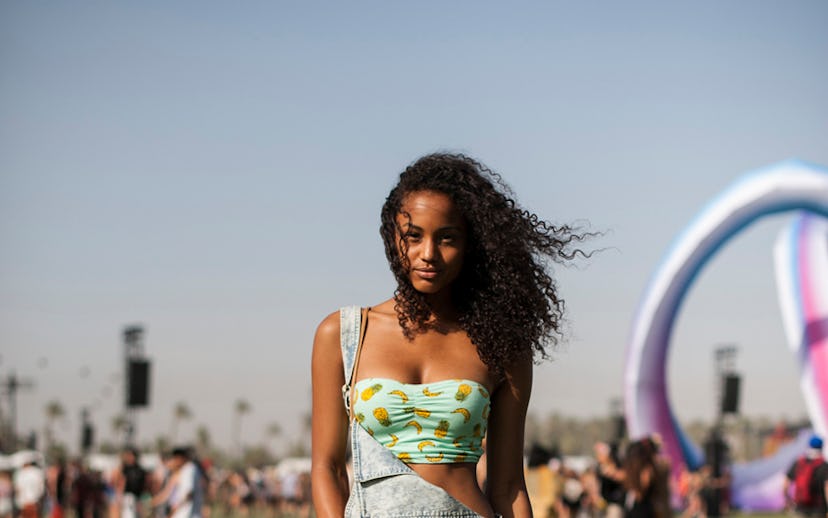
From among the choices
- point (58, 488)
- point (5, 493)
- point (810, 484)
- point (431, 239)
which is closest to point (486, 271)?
point (431, 239)

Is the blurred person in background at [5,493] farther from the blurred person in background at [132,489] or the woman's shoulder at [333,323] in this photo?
the woman's shoulder at [333,323]

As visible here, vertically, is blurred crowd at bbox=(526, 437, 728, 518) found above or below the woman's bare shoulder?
below

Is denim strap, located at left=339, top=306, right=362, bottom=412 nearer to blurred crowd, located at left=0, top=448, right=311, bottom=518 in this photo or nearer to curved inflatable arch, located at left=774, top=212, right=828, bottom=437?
blurred crowd, located at left=0, top=448, right=311, bottom=518

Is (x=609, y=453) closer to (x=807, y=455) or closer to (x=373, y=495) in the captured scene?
(x=807, y=455)

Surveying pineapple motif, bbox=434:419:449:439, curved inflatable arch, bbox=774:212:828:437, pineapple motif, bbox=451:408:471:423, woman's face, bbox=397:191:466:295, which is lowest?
pineapple motif, bbox=434:419:449:439

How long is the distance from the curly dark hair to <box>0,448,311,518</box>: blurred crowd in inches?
404

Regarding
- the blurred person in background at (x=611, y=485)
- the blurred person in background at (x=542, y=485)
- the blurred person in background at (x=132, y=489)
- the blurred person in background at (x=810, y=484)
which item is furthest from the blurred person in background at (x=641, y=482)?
the blurred person in background at (x=132, y=489)

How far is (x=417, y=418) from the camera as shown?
3.02 meters

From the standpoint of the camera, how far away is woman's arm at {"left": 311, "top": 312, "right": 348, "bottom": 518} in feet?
10.1

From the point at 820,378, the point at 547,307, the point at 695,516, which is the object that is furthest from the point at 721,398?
the point at 547,307

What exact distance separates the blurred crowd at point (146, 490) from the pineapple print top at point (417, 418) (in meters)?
10.4

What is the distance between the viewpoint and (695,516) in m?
25.4

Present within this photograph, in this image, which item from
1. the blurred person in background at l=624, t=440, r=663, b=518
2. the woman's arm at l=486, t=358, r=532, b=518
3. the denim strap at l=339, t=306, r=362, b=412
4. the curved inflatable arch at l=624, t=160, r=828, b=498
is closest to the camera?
the denim strap at l=339, t=306, r=362, b=412

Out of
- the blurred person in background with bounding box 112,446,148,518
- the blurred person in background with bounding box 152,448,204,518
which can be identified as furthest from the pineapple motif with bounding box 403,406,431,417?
the blurred person in background with bounding box 112,446,148,518
